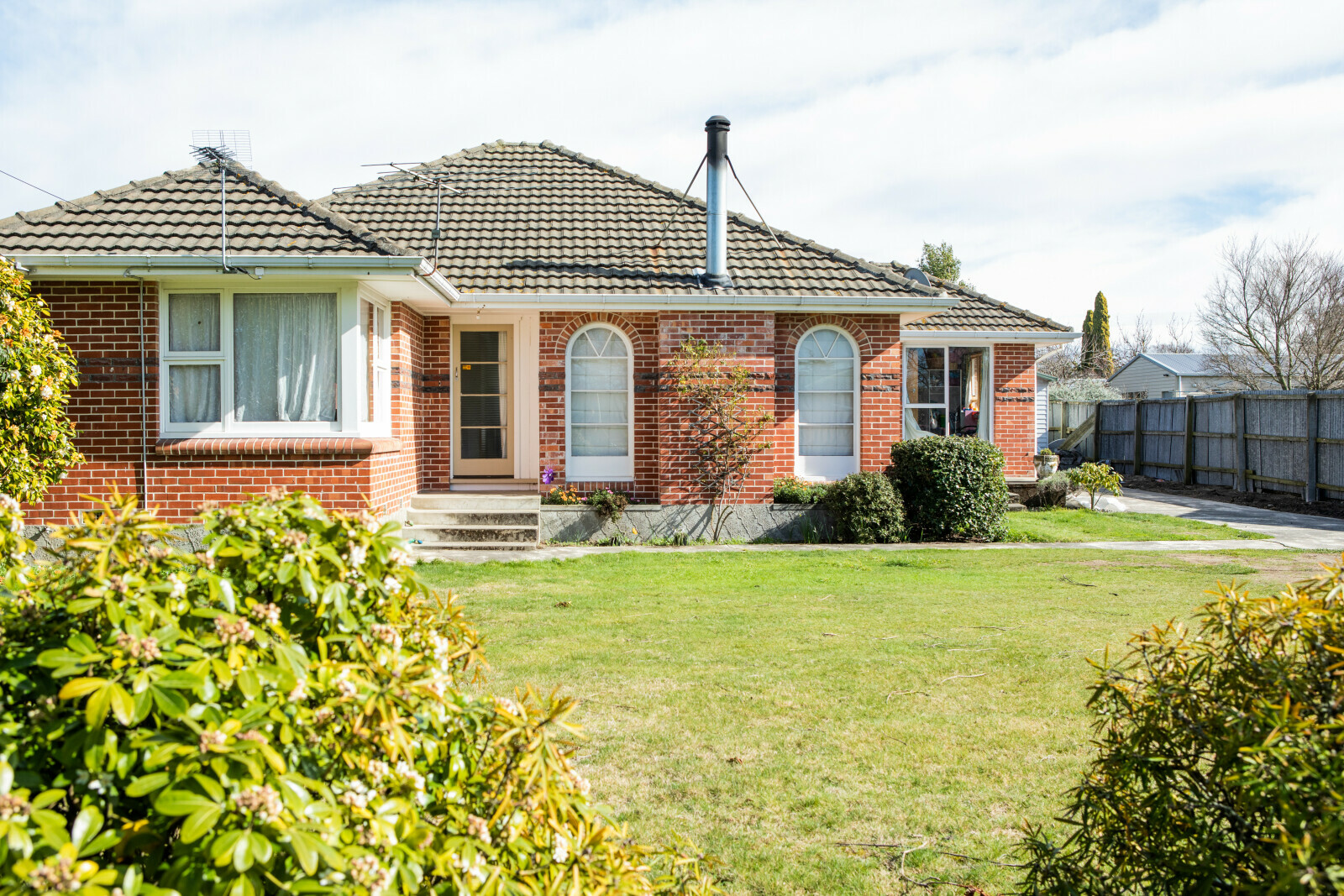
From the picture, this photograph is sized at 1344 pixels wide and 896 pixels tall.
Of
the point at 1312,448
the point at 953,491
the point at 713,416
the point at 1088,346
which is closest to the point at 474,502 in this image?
the point at 713,416

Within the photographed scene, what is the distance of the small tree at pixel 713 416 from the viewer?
1310 centimetres

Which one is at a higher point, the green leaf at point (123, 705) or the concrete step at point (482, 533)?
the green leaf at point (123, 705)

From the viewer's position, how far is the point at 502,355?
13938 millimetres

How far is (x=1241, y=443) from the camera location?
67.5 feet

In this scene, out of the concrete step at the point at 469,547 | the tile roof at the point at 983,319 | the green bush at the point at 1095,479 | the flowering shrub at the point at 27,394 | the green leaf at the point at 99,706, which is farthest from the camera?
the tile roof at the point at 983,319

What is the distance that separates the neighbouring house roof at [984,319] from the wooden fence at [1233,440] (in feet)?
16.4

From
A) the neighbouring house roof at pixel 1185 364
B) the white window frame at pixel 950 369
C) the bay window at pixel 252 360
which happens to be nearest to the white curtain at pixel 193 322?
the bay window at pixel 252 360

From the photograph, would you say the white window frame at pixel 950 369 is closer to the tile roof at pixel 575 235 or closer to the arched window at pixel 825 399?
the tile roof at pixel 575 235

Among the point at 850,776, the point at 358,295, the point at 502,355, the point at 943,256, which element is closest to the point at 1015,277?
the point at 943,256

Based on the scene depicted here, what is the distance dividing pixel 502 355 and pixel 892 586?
24.5 feet

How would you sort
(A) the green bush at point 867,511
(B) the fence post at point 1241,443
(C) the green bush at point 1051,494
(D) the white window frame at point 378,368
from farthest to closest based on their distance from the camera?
(B) the fence post at point 1241,443 < (C) the green bush at point 1051,494 < (A) the green bush at point 867,511 < (D) the white window frame at point 378,368

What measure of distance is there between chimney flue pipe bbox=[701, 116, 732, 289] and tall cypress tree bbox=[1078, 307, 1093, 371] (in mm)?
47820

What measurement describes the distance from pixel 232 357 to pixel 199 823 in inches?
402

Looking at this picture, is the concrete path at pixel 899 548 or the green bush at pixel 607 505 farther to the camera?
the green bush at pixel 607 505
